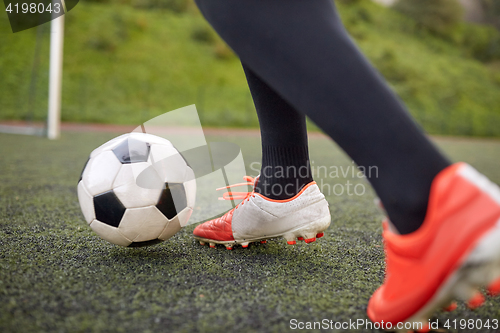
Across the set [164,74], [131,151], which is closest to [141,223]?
[131,151]

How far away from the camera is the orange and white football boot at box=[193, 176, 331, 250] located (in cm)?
94

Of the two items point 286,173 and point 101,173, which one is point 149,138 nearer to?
point 101,173

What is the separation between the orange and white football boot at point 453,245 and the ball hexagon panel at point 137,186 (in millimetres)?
607

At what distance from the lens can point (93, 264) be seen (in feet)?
2.86

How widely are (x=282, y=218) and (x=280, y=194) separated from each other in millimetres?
66

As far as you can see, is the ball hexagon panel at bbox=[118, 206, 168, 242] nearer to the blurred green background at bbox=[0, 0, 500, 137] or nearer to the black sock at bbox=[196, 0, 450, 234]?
the black sock at bbox=[196, 0, 450, 234]

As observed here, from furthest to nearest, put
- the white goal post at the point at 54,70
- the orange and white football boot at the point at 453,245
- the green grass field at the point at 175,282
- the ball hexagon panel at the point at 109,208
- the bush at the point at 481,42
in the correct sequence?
the bush at the point at 481,42
the white goal post at the point at 54,70
the ball hexagon panel at the point at 109,208
the green grass field at the point at 175,282
the orange and white football boot at the point at 453,245

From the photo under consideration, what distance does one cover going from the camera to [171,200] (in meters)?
0.93

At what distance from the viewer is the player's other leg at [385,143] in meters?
0.47

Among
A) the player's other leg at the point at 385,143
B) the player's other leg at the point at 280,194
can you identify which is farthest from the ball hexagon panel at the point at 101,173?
the player's other leg at the point at 385,143

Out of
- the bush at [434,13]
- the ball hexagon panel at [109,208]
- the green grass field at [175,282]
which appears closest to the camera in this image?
the green grass field at [175,282]

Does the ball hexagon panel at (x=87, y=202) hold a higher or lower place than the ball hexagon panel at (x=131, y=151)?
lower

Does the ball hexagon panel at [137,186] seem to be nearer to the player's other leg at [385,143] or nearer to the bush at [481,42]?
the player's other leg at [385,143]

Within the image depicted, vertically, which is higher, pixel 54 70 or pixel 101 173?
pixel 101 173
